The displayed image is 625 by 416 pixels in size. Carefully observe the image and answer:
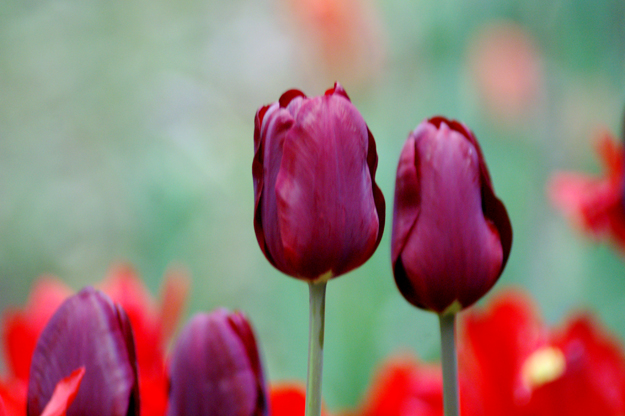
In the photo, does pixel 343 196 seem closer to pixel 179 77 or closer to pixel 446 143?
pixel 446 143

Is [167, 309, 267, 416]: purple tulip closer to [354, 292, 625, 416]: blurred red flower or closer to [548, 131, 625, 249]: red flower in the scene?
[354, 292, 625, 416]: blurred red flower

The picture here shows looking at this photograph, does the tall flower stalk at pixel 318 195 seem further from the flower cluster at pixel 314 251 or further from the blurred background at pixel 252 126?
the blurred background at pixel 252 126

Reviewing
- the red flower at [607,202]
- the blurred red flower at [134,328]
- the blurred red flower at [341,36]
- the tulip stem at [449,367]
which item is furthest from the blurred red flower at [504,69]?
the tulip stem at [449,367]

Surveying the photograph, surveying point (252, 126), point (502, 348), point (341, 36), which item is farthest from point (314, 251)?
point (252, 126)

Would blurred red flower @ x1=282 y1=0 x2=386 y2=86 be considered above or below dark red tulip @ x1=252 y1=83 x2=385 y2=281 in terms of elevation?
above

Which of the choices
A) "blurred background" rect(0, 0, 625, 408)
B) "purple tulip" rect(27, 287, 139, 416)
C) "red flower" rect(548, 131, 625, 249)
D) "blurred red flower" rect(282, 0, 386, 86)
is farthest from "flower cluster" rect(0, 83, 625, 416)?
"blurred red flower" rect(282, 0, 386, 86)

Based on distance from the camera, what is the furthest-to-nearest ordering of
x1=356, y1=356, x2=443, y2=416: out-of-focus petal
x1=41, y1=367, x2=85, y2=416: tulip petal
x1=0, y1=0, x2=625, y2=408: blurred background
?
1. x1=0, y1=0, x2=625, y2=408: blurred background
2. x1=356, y1=356, x2=443, y2=416: out-of-focus petal
3. x1=41, y1=367, x2=85, y2=416: tulip petal
